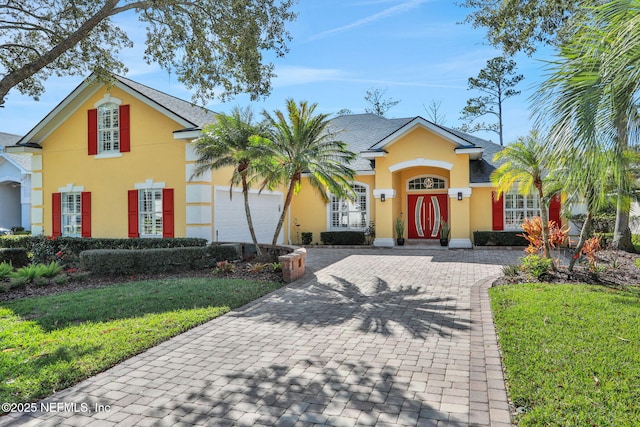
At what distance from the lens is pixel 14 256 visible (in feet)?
45.9

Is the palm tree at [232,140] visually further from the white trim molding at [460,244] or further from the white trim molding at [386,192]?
the white trim molding at [460,244]

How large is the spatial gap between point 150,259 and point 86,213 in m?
6.10

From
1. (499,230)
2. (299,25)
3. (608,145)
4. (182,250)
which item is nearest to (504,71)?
(499,230)

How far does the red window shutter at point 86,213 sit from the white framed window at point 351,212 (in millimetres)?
10486

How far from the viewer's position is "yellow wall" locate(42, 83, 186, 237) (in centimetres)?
1529

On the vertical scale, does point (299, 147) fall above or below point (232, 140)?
below

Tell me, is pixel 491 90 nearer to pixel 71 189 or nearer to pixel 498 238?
pixel 498 238

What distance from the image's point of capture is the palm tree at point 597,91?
4.24m

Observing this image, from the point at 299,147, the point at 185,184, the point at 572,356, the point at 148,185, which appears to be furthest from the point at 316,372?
the point at 148,185

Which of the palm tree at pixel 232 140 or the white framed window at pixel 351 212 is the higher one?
the palm tree at pixel 232 140

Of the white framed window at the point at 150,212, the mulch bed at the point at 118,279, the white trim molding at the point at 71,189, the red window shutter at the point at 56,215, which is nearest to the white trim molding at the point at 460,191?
the mulch bed at the point at 118,279

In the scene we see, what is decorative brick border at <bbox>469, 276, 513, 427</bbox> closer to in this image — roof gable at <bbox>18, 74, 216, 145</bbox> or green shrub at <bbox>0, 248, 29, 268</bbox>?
roof gable at <bbox>18, 74, 216, 145</bbox>

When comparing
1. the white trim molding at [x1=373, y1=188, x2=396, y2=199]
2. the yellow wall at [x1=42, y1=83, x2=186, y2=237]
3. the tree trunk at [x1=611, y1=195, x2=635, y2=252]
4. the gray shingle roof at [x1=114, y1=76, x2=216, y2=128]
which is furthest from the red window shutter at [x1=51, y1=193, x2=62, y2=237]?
the tree trunk at [x1=611, y1=195, x2=635, y2=252]

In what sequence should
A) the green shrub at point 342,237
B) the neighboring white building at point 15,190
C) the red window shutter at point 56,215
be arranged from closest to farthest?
the red window shutter at point 56,215 → the green shrub at point 342,237 → the neighboring white building at point 15,190
